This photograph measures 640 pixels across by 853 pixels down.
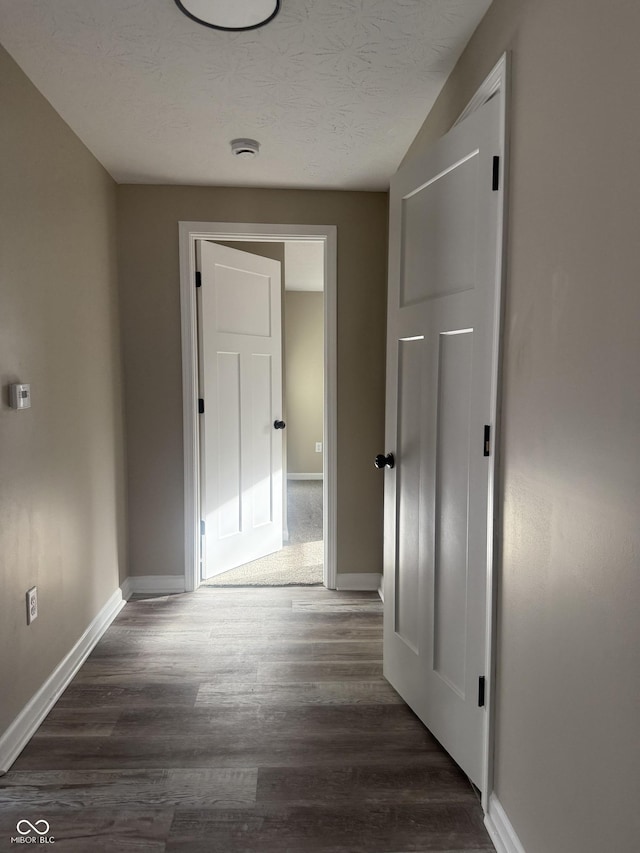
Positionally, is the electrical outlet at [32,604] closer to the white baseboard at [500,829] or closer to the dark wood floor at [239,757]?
the dark wood floor at [239,757]

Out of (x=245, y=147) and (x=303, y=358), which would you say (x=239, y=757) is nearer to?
(x=245, y=147)

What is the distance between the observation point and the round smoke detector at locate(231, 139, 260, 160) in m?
2.67

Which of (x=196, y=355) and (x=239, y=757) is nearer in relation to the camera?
(x=239, y=757)

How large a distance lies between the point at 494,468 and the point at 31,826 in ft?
5.45

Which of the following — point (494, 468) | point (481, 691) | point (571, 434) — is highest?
point (571, 434)

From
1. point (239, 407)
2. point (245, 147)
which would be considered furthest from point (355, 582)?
point (245, 147)

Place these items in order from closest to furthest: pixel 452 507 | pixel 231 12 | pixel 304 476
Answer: pixel 231 12 → pixel 452 507 → pixel 304 476

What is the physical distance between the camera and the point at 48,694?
7.37 feet

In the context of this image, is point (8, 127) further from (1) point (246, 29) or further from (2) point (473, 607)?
(2) point (473, 607)

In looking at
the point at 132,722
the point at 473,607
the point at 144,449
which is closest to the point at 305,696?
the point at 132,722

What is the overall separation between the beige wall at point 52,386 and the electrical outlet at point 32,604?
35 millimetres

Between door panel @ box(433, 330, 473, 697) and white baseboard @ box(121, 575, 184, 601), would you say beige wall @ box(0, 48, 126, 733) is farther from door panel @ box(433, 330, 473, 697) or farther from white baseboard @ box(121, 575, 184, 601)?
door panel @ box(433, 330, 473, 697)

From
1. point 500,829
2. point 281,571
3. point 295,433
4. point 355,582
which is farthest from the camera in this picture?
point 295,433

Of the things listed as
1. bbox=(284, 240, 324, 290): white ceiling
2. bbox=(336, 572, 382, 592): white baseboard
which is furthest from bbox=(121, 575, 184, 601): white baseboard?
bbox=(284, 240, 324, 290): white ceiling
